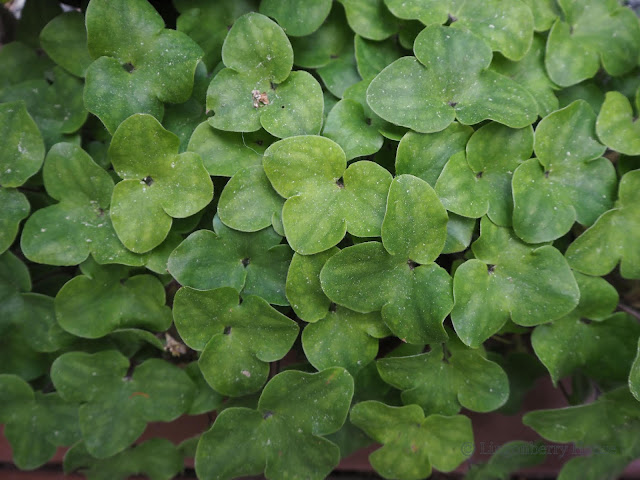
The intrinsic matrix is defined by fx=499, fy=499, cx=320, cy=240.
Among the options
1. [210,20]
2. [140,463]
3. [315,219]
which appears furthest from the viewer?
[140,463]

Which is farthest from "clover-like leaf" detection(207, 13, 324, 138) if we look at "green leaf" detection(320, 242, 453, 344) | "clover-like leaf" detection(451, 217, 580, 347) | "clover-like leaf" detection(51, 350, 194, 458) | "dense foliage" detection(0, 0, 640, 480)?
"clover-like leaf" detection(51, 350, 194, 458)

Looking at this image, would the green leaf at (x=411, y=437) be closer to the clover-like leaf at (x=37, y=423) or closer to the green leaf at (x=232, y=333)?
the green leaf at (x=232, y=333)

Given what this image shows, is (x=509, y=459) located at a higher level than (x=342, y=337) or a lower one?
lower

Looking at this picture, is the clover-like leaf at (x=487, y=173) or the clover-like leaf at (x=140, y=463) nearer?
the clover-like leaf at (x=487, y=173)

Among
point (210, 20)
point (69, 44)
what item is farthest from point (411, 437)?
point (69, 44)

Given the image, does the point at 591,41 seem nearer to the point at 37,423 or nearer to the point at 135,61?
the point at 135,61

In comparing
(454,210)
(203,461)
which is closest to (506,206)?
(454,210)
